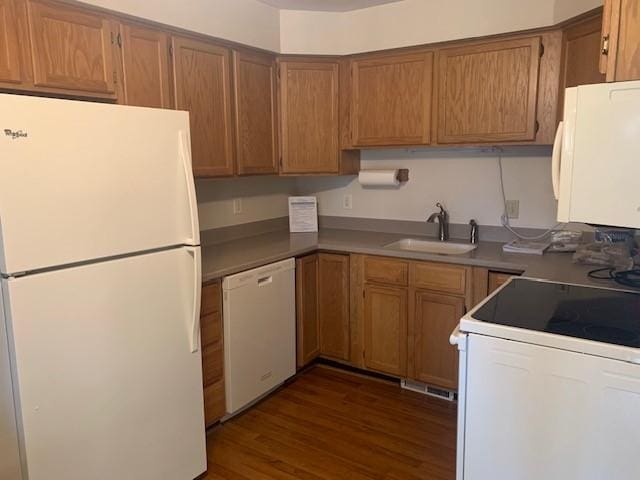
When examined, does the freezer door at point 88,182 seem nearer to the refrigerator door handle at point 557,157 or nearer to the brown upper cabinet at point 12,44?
the brown upper cabinet at point 12,44

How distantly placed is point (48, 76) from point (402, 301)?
2161 mm

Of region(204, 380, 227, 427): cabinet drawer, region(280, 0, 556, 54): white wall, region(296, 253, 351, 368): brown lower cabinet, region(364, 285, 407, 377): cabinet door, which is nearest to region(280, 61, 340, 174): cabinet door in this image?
region(280, 0, 556, 54): white wall

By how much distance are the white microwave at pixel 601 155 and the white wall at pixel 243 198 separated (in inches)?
84.6

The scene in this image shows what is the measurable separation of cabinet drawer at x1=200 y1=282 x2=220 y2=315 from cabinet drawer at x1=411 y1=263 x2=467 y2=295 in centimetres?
116

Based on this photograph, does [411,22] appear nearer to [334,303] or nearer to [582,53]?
[582,53]

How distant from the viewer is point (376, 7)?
3051mm

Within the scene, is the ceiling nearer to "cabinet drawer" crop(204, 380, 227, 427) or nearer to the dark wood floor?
"cabinet drawer" crop(204, 380, 227, 427)

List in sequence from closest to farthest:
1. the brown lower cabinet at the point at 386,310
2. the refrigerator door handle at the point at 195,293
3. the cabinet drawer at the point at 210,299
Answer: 1. the refrigerator door handle at the point at 195,293
2. the cabinet drawer at the point at 210,299
3. the brown lower cabinet at the point at 386,310

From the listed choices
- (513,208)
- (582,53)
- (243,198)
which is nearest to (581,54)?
(582,53)

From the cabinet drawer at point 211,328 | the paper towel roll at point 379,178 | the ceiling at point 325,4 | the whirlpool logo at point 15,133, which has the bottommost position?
the cabinet drawer at point 211,328

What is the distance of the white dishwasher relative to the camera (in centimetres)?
257

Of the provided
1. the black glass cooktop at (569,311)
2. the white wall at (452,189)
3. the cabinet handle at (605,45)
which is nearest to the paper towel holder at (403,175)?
the white wall at (452,189)

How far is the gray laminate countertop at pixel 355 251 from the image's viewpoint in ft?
7.49

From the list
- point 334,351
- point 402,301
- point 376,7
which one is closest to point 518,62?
point 376,7
